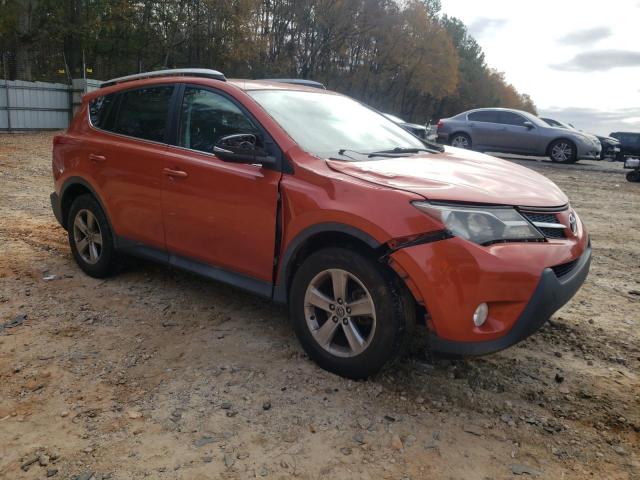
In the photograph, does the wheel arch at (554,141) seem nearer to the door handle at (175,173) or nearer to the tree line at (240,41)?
the door handle at (175,173)

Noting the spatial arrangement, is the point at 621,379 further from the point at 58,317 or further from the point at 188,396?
the point at 58,317

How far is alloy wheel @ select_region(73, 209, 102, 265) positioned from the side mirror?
1889mm

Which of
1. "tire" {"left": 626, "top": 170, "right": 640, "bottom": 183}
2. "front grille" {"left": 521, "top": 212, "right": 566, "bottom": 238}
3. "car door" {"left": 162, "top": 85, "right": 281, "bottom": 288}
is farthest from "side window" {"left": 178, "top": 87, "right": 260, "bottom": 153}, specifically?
"tire" {"left": 626, "top": 170, "right": 640, "bottom": 183}

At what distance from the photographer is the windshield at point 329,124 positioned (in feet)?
11.4

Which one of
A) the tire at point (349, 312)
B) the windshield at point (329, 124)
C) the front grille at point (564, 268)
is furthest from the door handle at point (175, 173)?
the front grille at point (564, 268)

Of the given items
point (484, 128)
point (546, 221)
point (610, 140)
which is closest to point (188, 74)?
point (546, 221)

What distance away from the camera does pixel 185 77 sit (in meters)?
4.12

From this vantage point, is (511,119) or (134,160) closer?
(134,160)

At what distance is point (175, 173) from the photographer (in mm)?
3836

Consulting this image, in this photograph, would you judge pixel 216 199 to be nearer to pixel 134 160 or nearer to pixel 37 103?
pixel 134 160

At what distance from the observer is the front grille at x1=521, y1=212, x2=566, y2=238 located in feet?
9.52

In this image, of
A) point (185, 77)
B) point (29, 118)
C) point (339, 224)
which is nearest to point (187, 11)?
point (29, 118)

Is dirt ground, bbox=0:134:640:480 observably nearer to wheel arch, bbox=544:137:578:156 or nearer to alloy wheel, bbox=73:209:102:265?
alloy wheel, bbox=73:209:102:265

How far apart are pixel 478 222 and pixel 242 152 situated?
146cm
